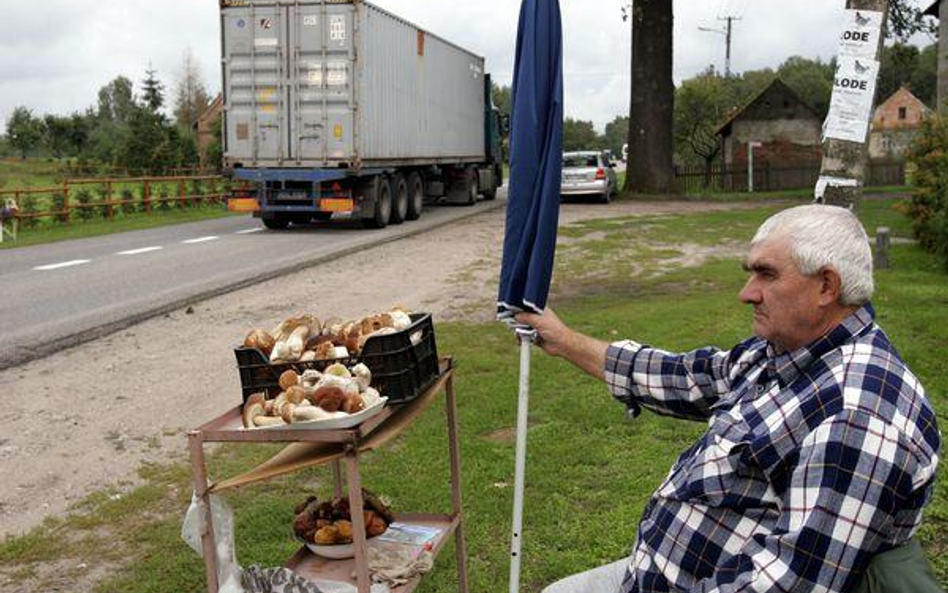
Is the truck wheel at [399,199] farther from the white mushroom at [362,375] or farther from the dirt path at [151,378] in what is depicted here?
the white mushroom at [362,375]

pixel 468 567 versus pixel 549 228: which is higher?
pixel 549 228

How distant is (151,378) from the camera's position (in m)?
7.89

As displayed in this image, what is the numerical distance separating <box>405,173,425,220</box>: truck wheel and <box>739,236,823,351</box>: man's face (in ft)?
68.3

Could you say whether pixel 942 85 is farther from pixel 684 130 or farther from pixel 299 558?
pixel 299 558

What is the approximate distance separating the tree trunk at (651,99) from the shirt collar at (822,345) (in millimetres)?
29439

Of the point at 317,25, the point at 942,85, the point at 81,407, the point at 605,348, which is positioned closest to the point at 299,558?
the point at 605,348

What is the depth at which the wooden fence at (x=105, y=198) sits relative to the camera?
22516 millimetres

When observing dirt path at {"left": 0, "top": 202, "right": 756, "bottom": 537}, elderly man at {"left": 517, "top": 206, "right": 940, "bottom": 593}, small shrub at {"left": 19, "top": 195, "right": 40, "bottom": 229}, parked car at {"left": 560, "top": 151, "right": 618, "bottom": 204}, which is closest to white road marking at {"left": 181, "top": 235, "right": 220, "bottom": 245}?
dirt path at {"left": 0, "top": 202, "right": 756, "bottom": 537}

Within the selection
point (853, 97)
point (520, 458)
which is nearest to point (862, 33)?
point (853, 97)

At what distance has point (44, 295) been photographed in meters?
12.0

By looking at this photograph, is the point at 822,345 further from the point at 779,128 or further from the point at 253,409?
the point at 779,128

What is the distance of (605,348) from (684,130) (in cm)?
6798

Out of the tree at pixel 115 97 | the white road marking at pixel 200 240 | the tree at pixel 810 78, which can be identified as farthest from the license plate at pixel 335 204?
the tree at pixel 115 97

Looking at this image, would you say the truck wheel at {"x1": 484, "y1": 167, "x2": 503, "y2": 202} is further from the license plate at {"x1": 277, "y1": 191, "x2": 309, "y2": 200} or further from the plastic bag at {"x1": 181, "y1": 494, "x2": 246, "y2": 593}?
the plastic bag at {"x1": 181, "y1": 494, "x2": 246, "y2": 593}
